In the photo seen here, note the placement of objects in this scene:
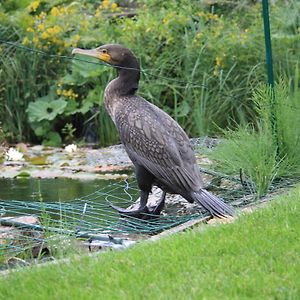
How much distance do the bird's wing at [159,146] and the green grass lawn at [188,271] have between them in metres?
1.47

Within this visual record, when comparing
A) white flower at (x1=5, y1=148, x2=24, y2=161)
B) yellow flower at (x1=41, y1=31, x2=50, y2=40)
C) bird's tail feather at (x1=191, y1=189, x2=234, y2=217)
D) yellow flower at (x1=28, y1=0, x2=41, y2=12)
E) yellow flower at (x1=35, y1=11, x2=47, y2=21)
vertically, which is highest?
yellow flower at (x1=28, y1=0, x2=41, y2=12)

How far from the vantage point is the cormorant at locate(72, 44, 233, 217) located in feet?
22.4

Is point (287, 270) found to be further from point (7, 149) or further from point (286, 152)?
point (7, 149)

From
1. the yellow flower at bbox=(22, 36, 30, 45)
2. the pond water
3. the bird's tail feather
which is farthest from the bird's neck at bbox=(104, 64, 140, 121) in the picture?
the yellow flower at bbox=(22, 36, 30, 45)

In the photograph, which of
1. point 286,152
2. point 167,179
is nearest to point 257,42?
point 286,152

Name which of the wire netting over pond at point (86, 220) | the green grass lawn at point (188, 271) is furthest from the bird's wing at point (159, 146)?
the green grass lawn at point (188, 271)

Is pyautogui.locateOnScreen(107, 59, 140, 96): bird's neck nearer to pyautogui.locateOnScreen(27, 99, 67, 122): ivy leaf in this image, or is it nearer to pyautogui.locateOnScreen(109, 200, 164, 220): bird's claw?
pyautogui.locateOnScreen(109, 200, 164, 220): bird's claw

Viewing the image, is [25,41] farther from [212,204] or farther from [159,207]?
[212,204]

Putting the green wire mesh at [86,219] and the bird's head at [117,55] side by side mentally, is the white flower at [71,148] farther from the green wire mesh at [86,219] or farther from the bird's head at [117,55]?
the bird's head at [117,55]

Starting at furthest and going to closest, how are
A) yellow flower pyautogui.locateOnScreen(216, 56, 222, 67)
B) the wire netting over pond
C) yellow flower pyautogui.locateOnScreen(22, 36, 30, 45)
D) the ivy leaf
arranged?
yellow flower pyautogui.locateOnScreen(22, 36, 30, 45), the ivy leaf, yellow flower pyautogui.locateOnScreen(216, 56, 222, 67), the wire netting over pond

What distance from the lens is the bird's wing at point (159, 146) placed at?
685 cm

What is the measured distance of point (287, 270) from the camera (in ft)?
14.9

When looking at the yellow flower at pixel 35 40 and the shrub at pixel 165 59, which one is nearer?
the shrub at pixel 165 59

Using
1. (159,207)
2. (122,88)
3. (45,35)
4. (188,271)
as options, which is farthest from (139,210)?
(45,35)
